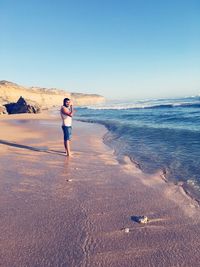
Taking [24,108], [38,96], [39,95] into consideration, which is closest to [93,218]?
[24,108]

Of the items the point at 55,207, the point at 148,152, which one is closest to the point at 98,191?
the point at 55,207

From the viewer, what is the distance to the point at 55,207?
403 cm

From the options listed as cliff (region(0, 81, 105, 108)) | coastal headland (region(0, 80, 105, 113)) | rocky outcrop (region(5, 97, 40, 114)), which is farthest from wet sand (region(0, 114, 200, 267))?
cliff (region(0, 81, 105, 108))

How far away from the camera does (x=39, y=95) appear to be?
77.6m

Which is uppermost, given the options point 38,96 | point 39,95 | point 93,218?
point 93,218

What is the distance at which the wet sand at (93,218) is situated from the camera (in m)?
2.84

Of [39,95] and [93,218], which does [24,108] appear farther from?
[39,95]

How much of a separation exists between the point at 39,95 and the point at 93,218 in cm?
7657

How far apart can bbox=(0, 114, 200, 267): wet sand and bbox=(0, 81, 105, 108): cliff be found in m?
49.0

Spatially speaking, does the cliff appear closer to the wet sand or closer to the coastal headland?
the coastal headland

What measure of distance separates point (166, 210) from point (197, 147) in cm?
485

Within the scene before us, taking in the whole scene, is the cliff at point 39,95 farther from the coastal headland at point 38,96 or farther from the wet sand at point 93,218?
the wet sand at point 93,218

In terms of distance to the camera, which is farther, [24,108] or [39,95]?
[39,95]

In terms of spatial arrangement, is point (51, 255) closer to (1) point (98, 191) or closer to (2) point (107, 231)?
(2) point (107, 231)
